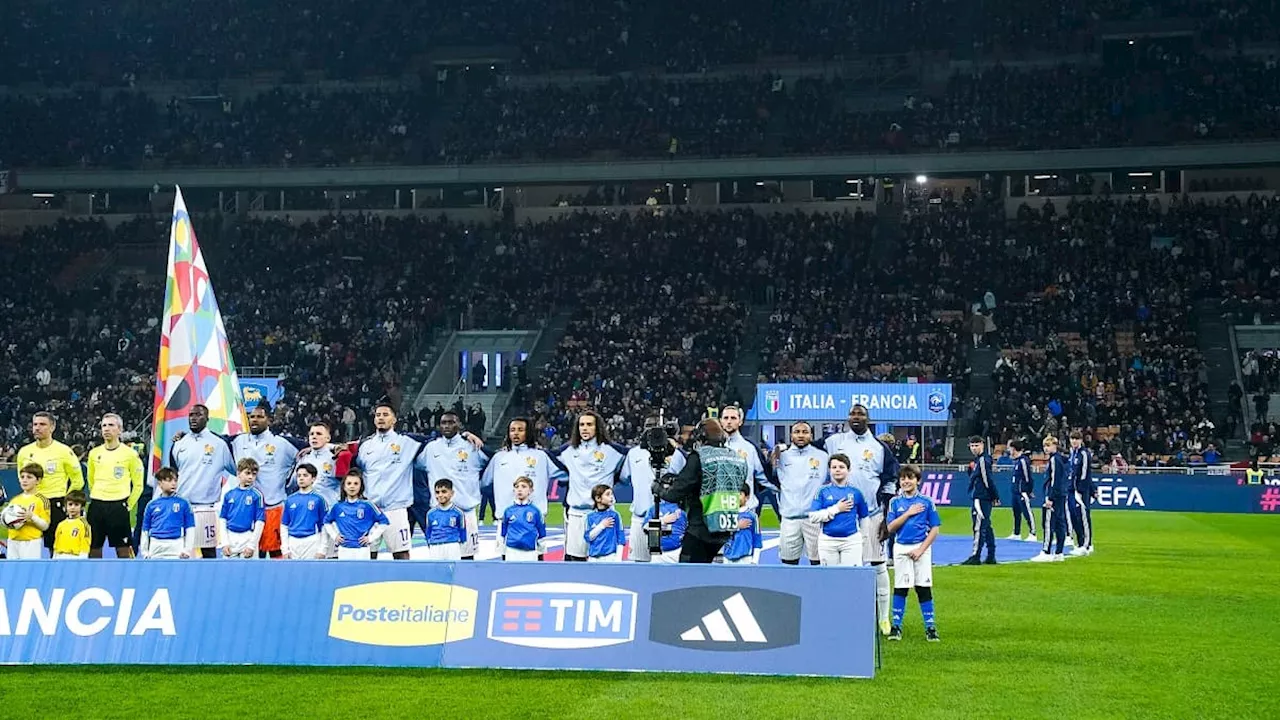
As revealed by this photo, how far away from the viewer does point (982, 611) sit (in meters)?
18.7

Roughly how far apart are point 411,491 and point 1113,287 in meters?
35.8

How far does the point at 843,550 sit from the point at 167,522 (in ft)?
25.5

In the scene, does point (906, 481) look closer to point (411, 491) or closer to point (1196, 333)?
point (411, 491)

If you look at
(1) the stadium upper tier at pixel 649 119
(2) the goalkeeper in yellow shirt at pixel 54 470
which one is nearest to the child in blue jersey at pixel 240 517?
→ (2) the goalkeeper in yellow shirt at pixel 54 470

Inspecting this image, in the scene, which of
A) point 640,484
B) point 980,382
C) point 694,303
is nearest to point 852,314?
point 980,382

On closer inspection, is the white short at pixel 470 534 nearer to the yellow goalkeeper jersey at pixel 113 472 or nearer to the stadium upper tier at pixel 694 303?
the yellow goalkeeper jersey at pixel 113 472

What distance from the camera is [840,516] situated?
52.5ft

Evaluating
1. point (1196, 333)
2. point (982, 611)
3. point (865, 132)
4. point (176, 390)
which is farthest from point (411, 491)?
point (865, 132)

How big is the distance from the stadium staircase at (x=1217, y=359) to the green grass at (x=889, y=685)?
2797 centimetres

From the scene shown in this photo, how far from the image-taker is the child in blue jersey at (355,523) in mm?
17484

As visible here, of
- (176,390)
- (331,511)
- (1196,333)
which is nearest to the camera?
(331,511)

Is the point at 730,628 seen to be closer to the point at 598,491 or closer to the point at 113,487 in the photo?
the point at 598,491

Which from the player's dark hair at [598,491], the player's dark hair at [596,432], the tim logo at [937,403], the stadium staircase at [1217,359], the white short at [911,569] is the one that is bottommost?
the white short at [911,569]

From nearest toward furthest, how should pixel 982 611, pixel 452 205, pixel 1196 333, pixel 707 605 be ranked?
pixel 707 605
pixel 982 611
pixel 1196 333
pixel 452 205
